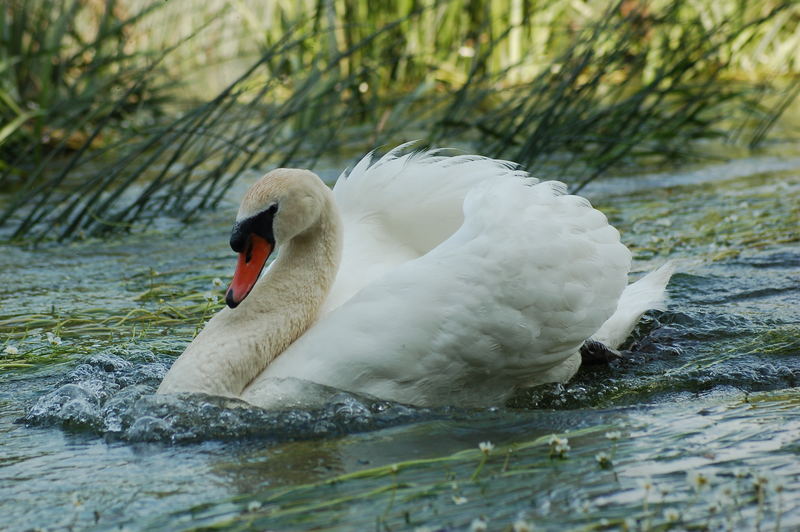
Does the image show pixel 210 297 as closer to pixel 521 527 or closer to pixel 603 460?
pixel 603 460

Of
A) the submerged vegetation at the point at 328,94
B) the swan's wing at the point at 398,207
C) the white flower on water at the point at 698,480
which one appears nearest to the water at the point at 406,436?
the white flower on water at the point at 698,480

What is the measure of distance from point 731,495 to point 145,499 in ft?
4.70

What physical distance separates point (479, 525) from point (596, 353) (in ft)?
6.73

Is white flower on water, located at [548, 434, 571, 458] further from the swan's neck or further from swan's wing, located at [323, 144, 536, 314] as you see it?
swan's wing, located at [323, 144, 536, 314]

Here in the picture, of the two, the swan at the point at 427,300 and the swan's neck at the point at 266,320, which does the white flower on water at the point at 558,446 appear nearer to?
the swan at the point at 427,300

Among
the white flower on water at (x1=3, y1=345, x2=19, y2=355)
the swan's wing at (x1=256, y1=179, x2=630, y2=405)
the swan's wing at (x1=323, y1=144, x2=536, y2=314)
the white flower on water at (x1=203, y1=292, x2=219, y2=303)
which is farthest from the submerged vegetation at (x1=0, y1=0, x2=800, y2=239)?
the swan's wing at (x1=256, y1=179, x2=630, y2=405)

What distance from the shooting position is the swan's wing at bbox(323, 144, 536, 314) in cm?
448

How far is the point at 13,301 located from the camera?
5777 mm

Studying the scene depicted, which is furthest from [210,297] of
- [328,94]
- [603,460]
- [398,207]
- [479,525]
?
[479,525]

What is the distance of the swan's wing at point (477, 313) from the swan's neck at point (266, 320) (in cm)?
11

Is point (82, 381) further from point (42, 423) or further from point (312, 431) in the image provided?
point (312, 431)

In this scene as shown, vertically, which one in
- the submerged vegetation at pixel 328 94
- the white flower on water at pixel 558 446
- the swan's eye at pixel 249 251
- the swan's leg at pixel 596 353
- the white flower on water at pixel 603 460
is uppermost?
the submerged vegetation at pixel 328 94

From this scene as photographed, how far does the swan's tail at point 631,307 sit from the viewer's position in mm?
4633

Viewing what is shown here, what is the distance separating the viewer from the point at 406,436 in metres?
3.57
